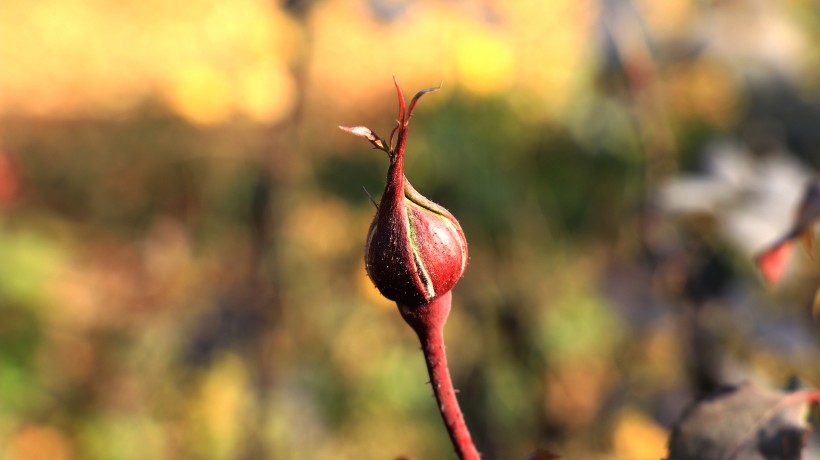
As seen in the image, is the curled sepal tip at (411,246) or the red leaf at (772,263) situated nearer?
the curled sepal tip at (411,246)

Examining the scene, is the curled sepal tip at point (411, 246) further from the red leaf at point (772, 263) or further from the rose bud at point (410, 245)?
the red leaf at point (772, 263)

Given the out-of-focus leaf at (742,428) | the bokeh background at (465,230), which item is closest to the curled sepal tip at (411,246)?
the out-of-focus leaf at (742,428)

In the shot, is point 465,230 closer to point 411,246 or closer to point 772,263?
point 772,263

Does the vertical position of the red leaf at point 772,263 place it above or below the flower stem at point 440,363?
above

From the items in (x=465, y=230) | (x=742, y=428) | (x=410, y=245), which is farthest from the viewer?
(x=465, y=230)

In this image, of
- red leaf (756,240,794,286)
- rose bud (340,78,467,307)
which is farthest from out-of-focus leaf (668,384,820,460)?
rose bud (340,78,467,307)

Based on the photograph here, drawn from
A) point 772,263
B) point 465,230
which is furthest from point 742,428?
point 465,230

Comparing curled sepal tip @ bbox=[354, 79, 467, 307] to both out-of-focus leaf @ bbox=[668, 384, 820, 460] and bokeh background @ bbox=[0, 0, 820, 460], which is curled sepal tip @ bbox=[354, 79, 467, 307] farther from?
bokeh background @ bbox=[0, 0, 820, 460]
